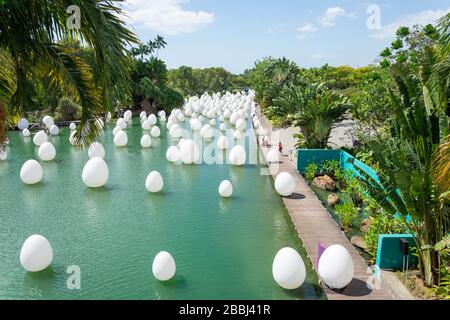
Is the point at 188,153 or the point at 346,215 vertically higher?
the point at 188,153

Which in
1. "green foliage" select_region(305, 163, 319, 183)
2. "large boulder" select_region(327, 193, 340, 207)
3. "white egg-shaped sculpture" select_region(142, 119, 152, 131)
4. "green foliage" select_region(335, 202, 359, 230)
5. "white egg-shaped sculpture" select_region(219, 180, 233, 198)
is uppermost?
"white egg-shaped sculpture" select_region(142, 119, 152, 131)

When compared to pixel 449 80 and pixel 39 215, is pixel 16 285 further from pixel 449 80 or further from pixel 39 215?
pixel 449 80

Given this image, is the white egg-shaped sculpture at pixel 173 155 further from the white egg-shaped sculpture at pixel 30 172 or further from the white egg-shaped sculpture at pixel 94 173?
the white egg-shaped sculpture at pixel 30 172

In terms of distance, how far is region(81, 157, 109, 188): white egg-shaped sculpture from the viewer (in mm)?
14750

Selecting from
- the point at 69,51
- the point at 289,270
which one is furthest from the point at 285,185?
the point at 69,51

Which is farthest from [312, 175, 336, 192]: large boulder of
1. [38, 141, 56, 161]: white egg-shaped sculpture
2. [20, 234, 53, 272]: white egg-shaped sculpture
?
[38, 141, 56, 161]: white egg-shaped sculpture

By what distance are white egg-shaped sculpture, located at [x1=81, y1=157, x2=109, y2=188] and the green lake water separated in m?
0.34

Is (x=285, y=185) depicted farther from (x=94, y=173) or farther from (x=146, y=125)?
(x=146, y=125)

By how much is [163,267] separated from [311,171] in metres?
9.53

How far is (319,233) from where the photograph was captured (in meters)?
10.4

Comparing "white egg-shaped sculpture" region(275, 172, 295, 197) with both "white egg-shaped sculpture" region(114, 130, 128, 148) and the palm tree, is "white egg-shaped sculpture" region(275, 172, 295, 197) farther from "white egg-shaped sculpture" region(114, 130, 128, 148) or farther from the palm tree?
"white egg-shaped sculpture" region(114, 130, 128, 148)

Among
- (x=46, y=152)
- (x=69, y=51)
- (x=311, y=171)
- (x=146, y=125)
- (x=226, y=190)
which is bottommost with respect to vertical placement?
(x=226, y=190)
